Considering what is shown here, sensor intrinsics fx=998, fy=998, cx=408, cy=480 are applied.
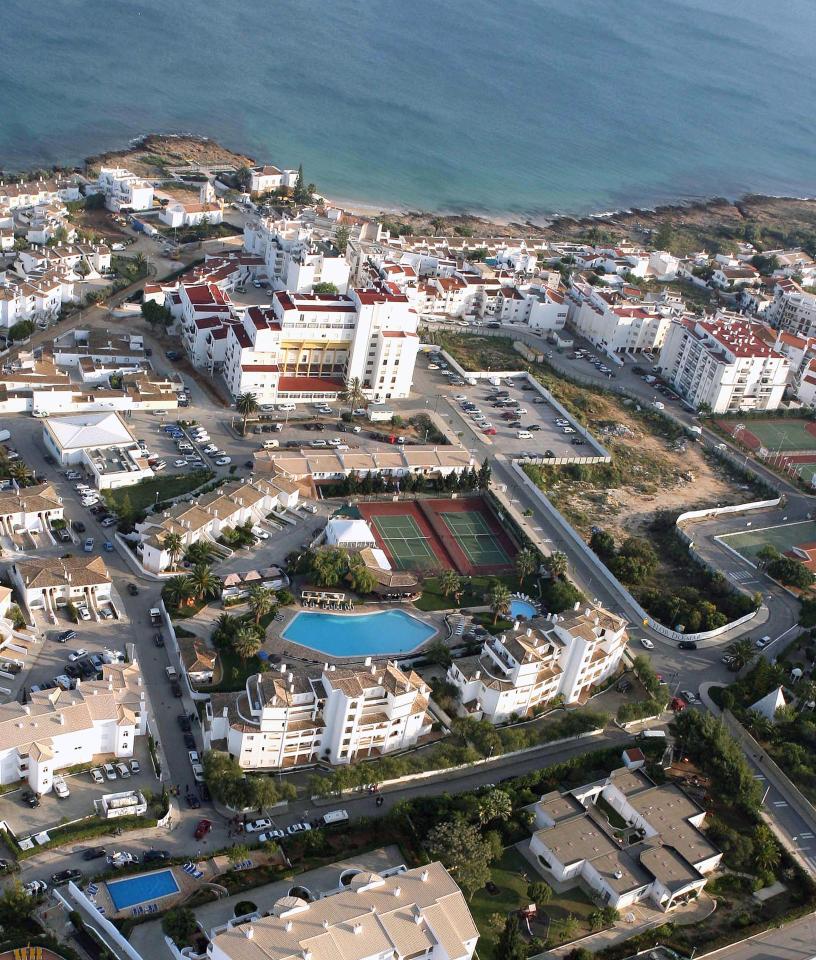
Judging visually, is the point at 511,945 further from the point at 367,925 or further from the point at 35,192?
the point at 35,192

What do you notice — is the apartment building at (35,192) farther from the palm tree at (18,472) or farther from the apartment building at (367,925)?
the apartment building at (367,925)

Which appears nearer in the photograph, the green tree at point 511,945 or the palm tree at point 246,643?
the green tree at point 511,945

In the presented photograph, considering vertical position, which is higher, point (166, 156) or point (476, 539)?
point (476, 539)

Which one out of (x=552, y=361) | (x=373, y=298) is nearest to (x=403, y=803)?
(x=373, y=298)

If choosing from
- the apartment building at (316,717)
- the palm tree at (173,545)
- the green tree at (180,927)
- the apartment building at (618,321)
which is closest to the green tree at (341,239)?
the apartment building at (618,321)

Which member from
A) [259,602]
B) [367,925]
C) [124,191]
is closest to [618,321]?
[259,602]

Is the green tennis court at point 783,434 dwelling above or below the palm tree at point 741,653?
below
